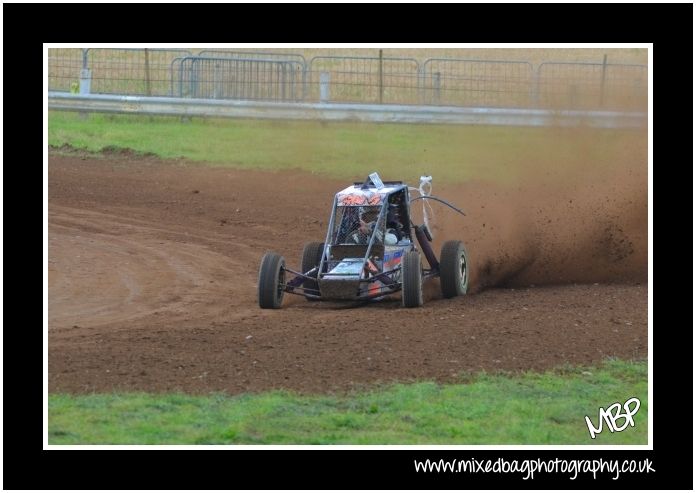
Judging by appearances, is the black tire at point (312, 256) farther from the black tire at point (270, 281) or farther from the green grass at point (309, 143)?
the green grass at point (309, 143)

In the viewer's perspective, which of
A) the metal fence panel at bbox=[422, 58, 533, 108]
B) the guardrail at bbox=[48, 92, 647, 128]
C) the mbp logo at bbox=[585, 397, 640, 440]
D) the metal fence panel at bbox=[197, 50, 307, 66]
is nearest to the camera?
the mbp logo at bbox=[585, 397, 640, 440]

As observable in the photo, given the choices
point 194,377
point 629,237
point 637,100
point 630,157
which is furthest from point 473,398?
point 637,100

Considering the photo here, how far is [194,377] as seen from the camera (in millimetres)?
10242

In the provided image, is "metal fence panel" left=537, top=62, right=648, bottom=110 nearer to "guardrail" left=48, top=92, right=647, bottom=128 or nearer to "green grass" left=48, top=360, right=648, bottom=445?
"guardrail" left=48, top=92, right=647, bottom=128

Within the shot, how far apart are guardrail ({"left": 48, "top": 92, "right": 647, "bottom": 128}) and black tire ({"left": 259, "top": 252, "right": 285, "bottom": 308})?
30.4ft

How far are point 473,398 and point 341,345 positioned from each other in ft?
6.75

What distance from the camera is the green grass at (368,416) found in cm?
870

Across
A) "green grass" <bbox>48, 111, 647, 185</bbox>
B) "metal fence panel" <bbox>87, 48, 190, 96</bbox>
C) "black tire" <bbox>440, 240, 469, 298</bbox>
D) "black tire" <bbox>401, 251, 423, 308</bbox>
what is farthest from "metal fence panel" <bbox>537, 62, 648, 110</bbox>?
"metal fence panel" <bbox>87, 48, 190, 96</bbox>

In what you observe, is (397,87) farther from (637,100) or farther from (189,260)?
(189,260)

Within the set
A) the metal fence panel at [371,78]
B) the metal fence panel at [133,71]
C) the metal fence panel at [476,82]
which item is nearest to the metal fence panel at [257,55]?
the metal fence panel at [371,78]

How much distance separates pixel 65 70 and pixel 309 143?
7.15 metres

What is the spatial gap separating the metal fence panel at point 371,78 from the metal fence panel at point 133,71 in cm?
393

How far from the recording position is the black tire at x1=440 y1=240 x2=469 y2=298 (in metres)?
13.9

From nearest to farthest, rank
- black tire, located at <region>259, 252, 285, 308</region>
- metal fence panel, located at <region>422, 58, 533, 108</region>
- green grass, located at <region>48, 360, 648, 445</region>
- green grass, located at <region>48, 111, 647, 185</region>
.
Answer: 1. green grass, located at <region>48, 360, 648, 445</region>
2. black tire, located at <region>259, 252, 285, 308</region>
3. green grass, located at <region>48, 111, 647, 185</region>
4. metal fence panel, located at <region>422, 58, 533, 108</region>
